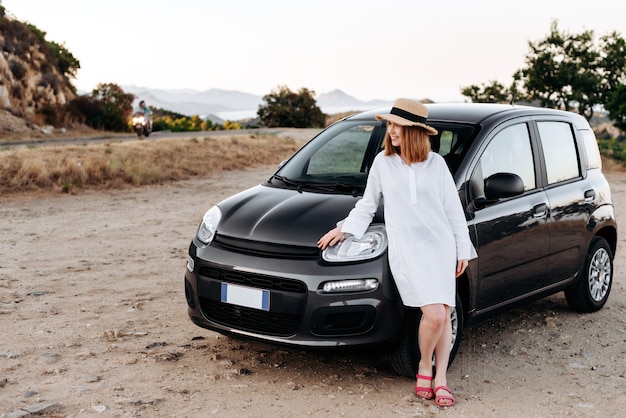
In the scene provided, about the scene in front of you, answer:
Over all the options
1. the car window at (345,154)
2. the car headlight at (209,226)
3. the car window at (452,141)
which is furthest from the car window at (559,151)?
the car headlight at (209,226)

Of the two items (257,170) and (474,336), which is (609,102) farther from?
(474,336)

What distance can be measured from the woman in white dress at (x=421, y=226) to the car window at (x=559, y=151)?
1.90 meters

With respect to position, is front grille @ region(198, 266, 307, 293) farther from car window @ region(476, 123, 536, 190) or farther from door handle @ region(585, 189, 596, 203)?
door handle @ region(585, 189, 596, 203)

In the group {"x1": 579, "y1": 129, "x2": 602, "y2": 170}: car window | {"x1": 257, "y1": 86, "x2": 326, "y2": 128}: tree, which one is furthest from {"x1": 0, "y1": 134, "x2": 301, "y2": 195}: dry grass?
{"x1": 257, "y1": 86, "x2": 326, "y2": 128}: tree

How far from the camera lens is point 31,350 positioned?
18.2 ft

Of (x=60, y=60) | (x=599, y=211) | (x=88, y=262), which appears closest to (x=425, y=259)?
(x=599, y=211)

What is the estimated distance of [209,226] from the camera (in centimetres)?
521

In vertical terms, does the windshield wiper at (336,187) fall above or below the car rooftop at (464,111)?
below

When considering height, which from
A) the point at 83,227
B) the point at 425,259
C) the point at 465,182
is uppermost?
the point at 465,182

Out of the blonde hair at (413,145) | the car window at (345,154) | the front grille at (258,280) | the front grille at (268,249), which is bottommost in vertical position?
the front grille at (258,280)

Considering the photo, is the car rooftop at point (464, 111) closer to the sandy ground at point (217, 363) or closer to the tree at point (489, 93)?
the sandy ground at point (217, 363)

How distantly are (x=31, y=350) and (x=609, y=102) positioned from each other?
161 ft

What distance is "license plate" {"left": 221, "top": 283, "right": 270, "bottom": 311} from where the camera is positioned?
471cm

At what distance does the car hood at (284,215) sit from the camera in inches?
189
